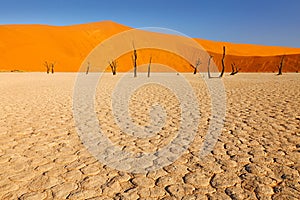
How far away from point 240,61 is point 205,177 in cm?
6347

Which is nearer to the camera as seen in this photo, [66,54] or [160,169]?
[160,169]

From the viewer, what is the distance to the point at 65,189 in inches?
110

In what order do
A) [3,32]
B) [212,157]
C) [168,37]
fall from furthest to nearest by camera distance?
[168,37], [3,32], [212,157]

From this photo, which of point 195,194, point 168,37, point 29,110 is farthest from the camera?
point 168,37

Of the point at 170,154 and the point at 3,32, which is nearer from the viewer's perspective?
the point at 170,154

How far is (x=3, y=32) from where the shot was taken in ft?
209

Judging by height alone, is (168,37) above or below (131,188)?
above

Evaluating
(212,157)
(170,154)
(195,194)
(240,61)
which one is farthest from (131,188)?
(240,61)

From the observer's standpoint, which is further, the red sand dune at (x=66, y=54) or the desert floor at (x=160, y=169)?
the red sand dune at (x=66, y=54)

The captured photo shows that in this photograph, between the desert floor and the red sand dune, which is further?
the red sand dune

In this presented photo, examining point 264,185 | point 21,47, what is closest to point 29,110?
point 264,185

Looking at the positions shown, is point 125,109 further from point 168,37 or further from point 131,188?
point 168,37

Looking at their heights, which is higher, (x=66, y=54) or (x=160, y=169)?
(x=66, y=54)

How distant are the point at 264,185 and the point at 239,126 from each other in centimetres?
271
